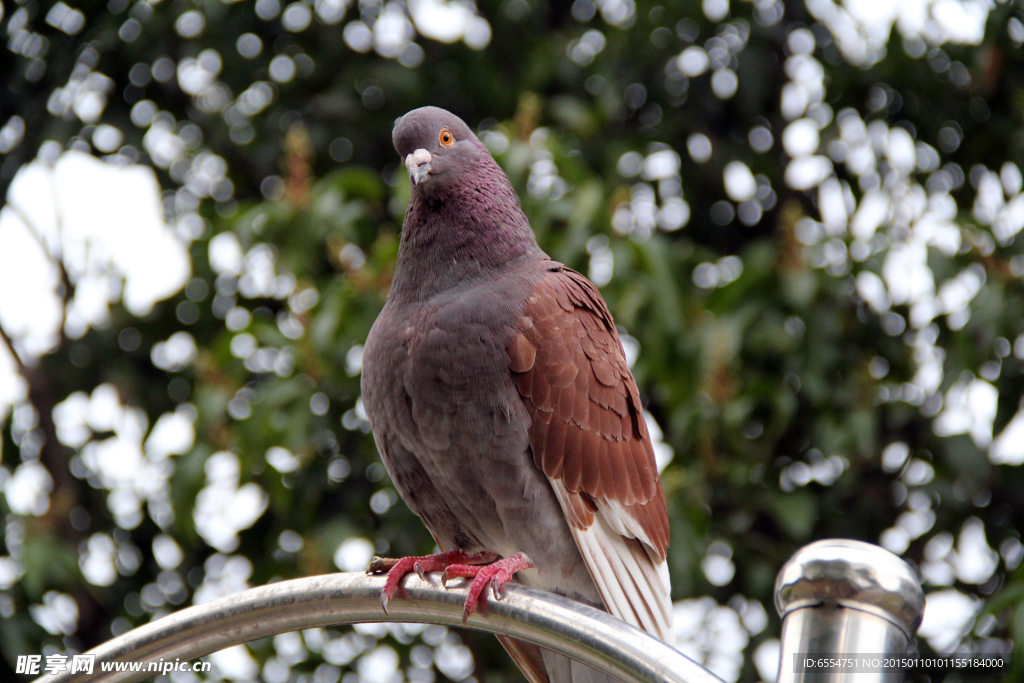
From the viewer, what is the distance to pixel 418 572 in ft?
6.87

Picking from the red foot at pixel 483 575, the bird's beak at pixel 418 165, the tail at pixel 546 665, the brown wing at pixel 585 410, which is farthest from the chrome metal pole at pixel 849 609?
the bird's beak at pixel 418 165

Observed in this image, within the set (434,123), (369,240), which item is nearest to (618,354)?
(434,123)

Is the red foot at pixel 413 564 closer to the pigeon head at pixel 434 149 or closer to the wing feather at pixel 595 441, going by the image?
the wing feather at pixel 595 441

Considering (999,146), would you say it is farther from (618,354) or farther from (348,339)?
(348,339)

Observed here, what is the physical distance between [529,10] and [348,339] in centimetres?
198

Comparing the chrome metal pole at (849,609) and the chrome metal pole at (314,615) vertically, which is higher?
the chrome metal pole at (849,609)

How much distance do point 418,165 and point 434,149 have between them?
11 centimetres

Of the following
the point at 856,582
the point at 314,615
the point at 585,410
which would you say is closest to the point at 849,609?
the point at 856,582

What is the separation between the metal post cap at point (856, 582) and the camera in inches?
48.9

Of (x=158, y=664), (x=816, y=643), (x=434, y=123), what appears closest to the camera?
(x=816, y=643)

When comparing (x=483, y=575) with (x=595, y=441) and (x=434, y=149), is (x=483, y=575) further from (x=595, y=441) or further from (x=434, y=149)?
(x=434, y=149)

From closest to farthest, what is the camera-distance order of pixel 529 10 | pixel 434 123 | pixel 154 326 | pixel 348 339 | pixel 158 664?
pixel 158 664 → pixel 434 123 → pixel 348 339 → pixel 154 326 → pixel 529 10

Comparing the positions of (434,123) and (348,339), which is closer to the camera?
(434,123)

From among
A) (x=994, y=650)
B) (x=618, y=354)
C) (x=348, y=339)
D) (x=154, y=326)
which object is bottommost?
(x=994, y=650)
